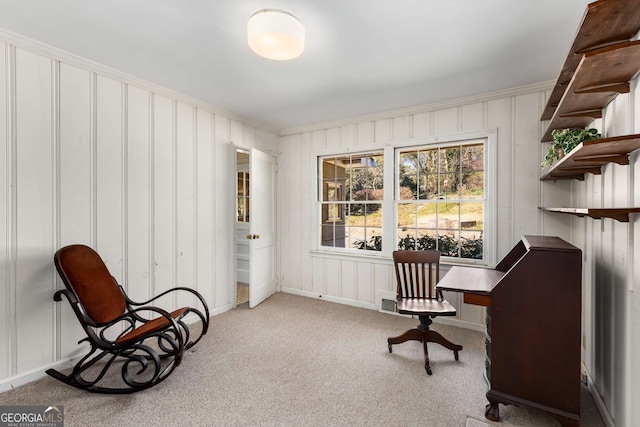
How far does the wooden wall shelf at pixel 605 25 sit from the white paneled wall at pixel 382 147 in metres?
1.40

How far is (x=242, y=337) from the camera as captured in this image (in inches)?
116

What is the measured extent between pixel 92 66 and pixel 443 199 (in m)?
3.74

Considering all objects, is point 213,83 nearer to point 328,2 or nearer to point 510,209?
point 328,2

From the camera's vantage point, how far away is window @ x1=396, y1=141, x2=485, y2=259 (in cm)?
325

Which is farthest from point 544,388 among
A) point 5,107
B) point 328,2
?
point 5,107

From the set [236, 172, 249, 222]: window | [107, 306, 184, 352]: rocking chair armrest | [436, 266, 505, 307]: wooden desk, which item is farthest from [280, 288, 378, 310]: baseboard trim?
[107, 306, 184, 352]: rocking chair armrest

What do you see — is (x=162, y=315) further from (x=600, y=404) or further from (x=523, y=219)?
(x=523, y=219)

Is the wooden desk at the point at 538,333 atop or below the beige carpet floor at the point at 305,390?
atop

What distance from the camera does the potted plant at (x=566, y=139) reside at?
1.89 meters

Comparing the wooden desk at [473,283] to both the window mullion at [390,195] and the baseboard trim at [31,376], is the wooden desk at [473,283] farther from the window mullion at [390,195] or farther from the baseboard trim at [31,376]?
the baseboard trim at [31,376]

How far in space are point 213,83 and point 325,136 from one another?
1742 mm

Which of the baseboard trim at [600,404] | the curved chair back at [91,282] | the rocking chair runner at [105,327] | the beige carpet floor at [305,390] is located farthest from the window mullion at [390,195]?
the curved chair back at [91,282]

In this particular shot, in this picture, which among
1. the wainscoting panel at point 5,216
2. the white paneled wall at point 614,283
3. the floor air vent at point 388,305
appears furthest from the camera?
the floor air vent at point 388,305

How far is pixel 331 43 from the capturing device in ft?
7.04
